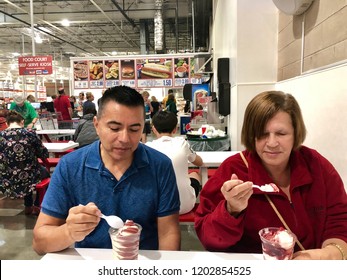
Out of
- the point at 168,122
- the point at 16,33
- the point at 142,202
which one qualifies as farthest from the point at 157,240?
the point at 16,33

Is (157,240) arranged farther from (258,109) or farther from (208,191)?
(258,109)

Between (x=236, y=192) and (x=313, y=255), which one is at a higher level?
(x=236, y=192)

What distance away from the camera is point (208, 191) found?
5.28ft

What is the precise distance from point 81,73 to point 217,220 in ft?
30.2

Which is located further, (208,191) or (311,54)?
(311,54)

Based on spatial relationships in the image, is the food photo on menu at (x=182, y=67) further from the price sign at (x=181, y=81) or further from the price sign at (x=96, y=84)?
the price sign at (x=96, y=84)

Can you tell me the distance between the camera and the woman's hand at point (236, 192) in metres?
1.24

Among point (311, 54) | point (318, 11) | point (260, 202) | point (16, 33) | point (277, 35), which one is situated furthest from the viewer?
point (16, 33)

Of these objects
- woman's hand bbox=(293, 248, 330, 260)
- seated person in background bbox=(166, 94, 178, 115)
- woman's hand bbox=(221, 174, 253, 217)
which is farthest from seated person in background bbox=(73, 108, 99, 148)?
seated person in background bbox=(166, 94, 178, 115)

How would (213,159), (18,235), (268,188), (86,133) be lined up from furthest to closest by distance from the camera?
(86,133) → (18,235) → (213,159) → (268,188)

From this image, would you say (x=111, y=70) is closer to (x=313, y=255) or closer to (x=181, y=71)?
(x=181, y=71)

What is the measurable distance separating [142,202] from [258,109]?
72 cm

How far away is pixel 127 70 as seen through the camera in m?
9.72


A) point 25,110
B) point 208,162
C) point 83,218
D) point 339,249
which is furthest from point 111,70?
point 339,249
